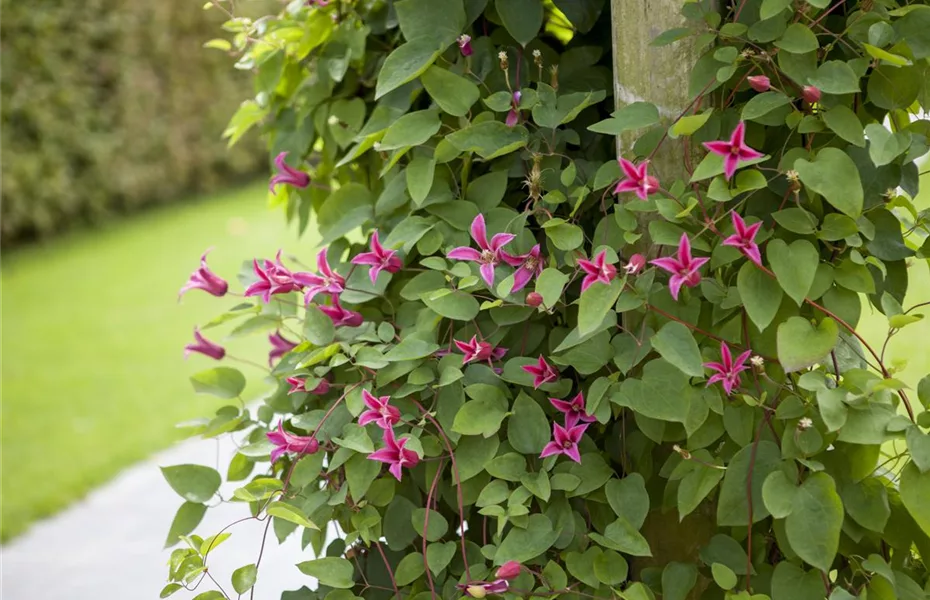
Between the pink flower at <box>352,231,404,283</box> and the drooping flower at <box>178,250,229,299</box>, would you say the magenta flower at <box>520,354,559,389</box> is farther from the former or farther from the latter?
the drooping flower at <box>178,250,229,299</box>

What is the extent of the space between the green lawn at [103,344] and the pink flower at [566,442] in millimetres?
2276

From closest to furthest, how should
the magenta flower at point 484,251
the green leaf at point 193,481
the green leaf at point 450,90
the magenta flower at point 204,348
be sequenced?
the magenta flower at point 484,251
the green leaf at point 450,90
the green leaf at point 193,481
the magenta flower at point 204,348

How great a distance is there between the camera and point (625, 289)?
1.11 meters

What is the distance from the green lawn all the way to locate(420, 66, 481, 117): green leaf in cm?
229

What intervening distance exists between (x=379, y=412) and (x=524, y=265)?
271 mm

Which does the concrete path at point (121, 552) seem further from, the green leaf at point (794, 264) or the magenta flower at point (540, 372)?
the green leaf at point (794, 264)

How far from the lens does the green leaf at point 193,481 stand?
4.44 ft

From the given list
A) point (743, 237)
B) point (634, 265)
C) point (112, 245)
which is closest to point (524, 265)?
point (634, 265)

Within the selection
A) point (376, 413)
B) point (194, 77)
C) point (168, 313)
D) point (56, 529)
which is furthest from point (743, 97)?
point (194, 77)

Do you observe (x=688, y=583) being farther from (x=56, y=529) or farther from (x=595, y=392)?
(x=56, y=529)

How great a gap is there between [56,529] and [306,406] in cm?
183

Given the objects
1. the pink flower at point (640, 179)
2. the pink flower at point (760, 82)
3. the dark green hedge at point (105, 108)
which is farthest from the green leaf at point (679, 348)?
the dark green hedge at point (105, 108)

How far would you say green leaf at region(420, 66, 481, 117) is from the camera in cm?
123

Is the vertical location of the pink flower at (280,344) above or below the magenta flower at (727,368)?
below
